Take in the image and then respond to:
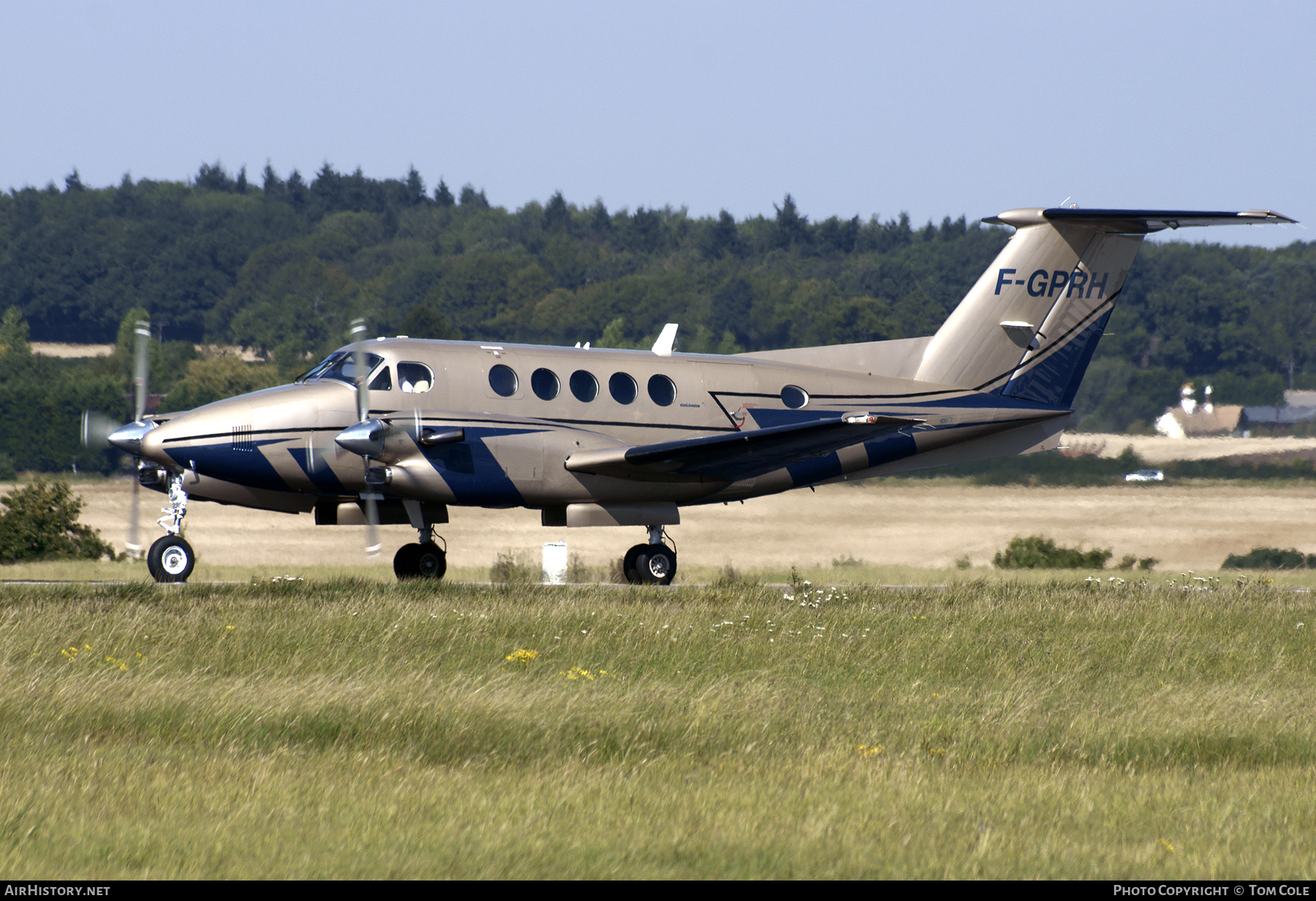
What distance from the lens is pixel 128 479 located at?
48.6m

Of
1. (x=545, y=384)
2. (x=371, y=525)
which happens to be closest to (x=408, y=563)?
(x=371, y=525)

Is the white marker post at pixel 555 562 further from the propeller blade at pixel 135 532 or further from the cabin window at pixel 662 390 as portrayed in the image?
the propeller blade at pixel 135 532

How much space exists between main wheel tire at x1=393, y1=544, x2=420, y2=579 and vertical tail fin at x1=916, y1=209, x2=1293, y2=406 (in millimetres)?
8844

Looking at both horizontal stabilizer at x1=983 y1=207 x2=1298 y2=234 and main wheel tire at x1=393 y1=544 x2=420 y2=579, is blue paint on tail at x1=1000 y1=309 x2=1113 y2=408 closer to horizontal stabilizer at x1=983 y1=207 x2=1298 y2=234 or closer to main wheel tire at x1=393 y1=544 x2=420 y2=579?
horizontal stabilizer at x1=983 y1=207 x2=1298 y2=234

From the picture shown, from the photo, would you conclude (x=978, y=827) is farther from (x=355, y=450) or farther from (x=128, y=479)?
(x=128, y=479)

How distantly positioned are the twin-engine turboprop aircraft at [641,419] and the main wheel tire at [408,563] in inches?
1.2

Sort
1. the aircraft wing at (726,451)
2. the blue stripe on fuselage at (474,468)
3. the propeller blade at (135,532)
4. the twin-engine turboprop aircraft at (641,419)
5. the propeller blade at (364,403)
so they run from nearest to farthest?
the propeller blade at (135,532)
the twin-engine turboprop aircraft at (641,419)
the propeller blade at (364,403)
the blue stripe on fuselage at (474,468)
the aircraft wing at (726,451)

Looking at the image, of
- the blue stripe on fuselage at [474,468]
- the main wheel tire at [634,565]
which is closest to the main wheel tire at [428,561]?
the blue stripe on fuselage at [474,468]

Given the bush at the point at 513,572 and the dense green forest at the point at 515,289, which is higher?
the dense green forest at the point at 515,289

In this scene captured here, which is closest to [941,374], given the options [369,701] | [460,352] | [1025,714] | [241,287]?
[460,352]

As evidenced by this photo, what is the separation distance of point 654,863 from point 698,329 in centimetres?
8804

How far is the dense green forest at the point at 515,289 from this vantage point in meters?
73.0

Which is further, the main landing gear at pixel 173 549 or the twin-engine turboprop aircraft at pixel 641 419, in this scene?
the twin-engine turboprop aircraft at pixel 641 419

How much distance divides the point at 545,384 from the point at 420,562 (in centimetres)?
357
